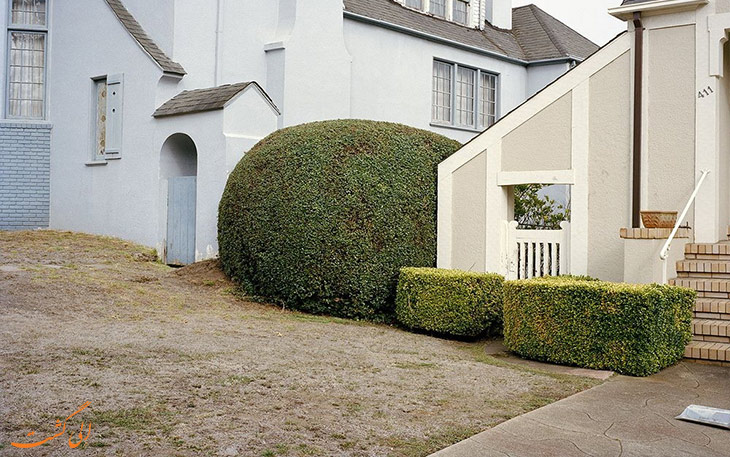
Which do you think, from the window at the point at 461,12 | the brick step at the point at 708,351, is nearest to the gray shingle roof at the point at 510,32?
the window at the point at 461,12

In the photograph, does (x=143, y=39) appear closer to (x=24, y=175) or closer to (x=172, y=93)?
(x=172, y=93)

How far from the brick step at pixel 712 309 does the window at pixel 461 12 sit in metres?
15.8

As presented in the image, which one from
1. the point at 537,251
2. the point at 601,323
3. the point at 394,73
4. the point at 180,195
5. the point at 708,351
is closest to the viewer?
the point at 601,323

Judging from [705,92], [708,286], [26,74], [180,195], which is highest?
[26,74]

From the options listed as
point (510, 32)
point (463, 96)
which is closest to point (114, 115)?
point (463, 96)

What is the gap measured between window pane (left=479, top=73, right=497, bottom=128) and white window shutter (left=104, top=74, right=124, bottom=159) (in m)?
10.9

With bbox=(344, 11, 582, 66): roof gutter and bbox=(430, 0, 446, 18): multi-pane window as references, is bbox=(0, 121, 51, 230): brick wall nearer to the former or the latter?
bbox=(344, 11, 582, 66): roof gutter

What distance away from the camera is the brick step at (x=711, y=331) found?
8867mm

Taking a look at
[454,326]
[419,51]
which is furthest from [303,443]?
[419,51]

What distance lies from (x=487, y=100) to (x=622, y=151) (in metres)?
12.8

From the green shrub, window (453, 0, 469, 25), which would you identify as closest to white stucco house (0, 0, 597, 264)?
window (453, 0, 469, 25)

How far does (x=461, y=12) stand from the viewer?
23.5 meters

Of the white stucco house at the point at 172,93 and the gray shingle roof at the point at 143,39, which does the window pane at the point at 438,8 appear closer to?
Answer: the white stucco house at the point at 172,93

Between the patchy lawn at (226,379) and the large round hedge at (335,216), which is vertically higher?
the large round hedge at (335,216)
